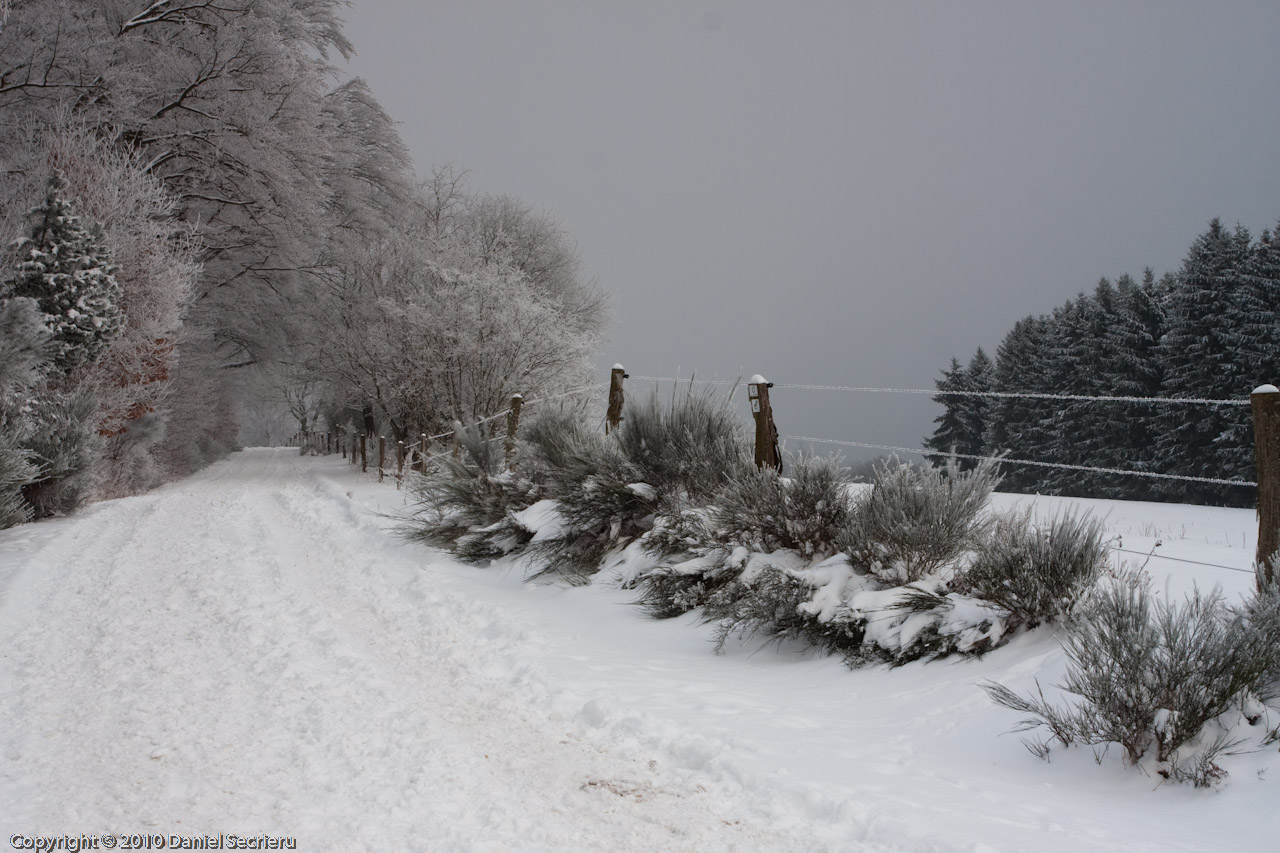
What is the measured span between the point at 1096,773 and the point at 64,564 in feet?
27.7

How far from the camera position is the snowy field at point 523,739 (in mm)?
2580

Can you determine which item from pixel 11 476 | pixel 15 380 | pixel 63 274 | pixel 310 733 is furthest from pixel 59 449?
pixel 310 733

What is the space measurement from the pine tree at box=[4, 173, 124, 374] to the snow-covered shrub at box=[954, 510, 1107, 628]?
1369 cm

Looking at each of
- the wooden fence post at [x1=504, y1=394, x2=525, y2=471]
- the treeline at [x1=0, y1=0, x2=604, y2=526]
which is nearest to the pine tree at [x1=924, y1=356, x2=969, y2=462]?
the treeline at [x1=0, y1=0, x2=604, y2=526]

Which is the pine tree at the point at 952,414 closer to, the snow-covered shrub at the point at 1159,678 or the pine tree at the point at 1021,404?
the pine tree at the point at 1021,404

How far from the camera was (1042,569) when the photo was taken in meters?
3.96

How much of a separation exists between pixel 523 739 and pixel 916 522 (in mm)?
2555

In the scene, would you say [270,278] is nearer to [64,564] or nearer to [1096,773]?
[64,564]

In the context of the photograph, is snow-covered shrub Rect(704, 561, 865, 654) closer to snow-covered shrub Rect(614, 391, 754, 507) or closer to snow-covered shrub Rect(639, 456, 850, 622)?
snow-covered shrub Rect(639, 456, 850, 622)

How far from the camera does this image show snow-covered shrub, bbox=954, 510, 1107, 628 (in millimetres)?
3924

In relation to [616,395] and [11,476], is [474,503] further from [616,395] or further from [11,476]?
[11,476]

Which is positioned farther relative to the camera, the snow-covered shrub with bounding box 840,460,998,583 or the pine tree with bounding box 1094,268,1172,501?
the pine tree with bounding box 1094,268,1172,501

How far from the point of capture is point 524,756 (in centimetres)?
321

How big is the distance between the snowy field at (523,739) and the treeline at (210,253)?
18.4ft
